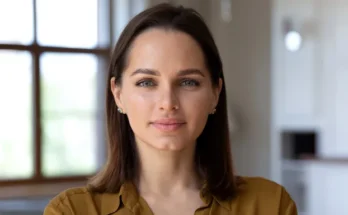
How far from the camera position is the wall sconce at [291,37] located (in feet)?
13.5

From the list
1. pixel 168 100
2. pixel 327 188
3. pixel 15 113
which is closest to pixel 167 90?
pixel 168 100

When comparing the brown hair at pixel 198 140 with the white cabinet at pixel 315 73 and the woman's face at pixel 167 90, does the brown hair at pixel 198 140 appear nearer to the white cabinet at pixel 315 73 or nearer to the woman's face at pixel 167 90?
the woman's face at pixel 167 90

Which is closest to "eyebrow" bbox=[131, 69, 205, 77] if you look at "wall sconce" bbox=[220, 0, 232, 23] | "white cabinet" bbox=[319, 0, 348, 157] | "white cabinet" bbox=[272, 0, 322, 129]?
"white cabinet" bbox=[319, 0, 348, 157]

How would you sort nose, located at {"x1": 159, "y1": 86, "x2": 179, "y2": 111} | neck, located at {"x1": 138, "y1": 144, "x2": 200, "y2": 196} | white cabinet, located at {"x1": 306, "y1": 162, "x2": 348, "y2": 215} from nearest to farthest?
nose, located at {"x1": 159, "y1": 86, "x2": 179, "y2": 111} < neck, located at {"x1": 138, "y1": 144, "x2": 200, "y2": 196} < white cabinet, located at {"x1": 306, "y1": 162, "x2": 348, "y2": 215}

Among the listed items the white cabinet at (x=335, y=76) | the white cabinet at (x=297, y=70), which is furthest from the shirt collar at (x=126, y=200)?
the white cabinet at (x=297, y=70)

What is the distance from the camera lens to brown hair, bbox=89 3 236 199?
1139mm

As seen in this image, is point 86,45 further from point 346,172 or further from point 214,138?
point 214,138

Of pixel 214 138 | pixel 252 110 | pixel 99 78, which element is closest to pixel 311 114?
pixel 252 110

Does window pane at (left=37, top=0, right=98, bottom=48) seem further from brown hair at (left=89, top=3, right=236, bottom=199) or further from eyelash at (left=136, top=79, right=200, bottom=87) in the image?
eyelash at (left=136, top=79, right=200, bottom=87)

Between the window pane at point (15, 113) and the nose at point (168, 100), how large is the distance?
3.02 metres

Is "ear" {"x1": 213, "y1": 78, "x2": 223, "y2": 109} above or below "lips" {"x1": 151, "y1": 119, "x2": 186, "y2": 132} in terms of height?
above

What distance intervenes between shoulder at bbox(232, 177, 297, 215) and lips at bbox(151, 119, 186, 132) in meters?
0.23

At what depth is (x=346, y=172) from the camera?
3.61 m

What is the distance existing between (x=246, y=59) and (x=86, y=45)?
4.21ft
